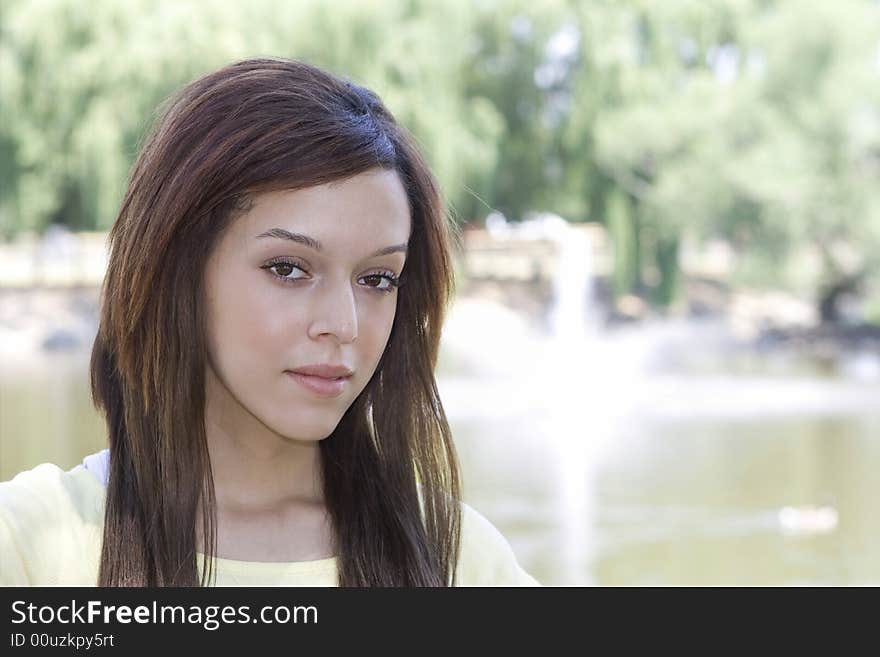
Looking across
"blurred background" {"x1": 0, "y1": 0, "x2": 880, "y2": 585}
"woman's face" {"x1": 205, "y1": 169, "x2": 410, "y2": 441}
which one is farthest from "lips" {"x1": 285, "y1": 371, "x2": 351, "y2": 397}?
"blurred background" {"x1": 0, "y1": 0, "x2": 880, "y2": 585}

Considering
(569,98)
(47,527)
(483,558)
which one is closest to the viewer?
(47,527)

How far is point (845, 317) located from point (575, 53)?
4.71m

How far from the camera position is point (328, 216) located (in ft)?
3.34

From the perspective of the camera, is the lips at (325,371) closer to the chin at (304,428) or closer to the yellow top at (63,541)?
the chin at (304,428)

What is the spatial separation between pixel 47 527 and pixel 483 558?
1.14ft

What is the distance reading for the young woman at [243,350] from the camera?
1019 millimetres

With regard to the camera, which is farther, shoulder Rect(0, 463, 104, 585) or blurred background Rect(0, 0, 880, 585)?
blurred background Rect(0, 0, 880, 585)

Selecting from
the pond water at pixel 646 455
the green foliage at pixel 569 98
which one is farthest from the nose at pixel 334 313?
the green foliage at pixel 569 98

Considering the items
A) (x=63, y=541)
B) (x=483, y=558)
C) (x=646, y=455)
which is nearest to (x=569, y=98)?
(x=646, y=455)

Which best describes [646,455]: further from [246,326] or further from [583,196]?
[246,326]

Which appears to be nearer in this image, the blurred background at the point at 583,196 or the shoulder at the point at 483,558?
the shoulder at the point at 483,558

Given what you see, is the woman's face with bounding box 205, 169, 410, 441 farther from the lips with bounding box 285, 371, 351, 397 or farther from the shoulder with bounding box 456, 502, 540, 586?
the shoulder with bounding box 456, 502, 540, 586

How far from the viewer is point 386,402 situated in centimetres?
116

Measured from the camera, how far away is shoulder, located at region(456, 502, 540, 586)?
1115mm
